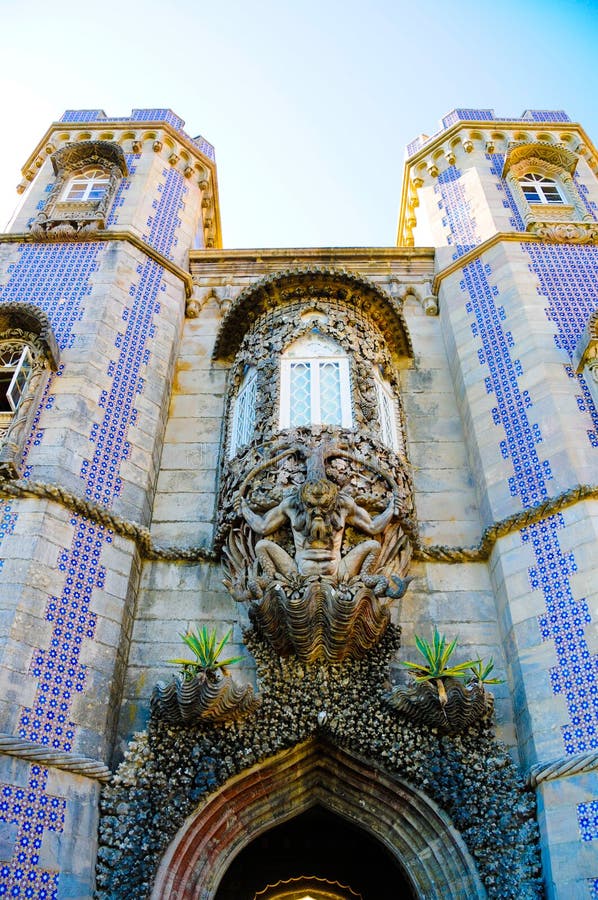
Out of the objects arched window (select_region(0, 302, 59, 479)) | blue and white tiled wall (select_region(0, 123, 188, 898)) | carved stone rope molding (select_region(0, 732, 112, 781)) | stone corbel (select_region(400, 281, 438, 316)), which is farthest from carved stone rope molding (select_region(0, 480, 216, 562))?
stone corbel (select_region(400, 281, 438, 316))

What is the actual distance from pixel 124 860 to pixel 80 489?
4.04 metres

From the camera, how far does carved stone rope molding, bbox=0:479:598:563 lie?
8430 millimetres

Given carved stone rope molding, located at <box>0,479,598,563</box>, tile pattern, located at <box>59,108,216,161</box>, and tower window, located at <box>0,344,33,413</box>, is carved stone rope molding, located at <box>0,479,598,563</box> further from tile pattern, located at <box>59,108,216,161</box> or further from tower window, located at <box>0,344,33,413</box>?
tile pattern, located at <box>59,108,216,161</box>

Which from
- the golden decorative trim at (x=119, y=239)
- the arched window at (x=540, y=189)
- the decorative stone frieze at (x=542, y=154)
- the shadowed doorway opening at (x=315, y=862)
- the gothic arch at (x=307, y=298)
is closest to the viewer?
the shadowed doorway opening at (x=315, y=862)

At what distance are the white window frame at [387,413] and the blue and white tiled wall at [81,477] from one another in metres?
3.44

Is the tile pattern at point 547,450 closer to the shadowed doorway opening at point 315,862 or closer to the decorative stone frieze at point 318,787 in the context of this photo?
the decorative stone frieze at point 318,787

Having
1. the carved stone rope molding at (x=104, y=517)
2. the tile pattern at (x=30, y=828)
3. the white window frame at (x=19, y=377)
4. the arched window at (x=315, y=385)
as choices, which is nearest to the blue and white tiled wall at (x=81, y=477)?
the tile pattern at (x=30, y=828)

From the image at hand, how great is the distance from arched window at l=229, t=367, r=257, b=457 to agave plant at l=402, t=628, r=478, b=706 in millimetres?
3661

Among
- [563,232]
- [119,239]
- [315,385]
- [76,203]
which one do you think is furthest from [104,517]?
[563,232]

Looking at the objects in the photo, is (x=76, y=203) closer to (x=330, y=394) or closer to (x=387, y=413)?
(x=330, y=394)

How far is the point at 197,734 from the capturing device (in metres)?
7.62

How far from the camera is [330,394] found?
1065cm

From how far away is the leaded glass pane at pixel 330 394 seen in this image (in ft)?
33.7

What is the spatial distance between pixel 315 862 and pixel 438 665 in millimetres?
4443
